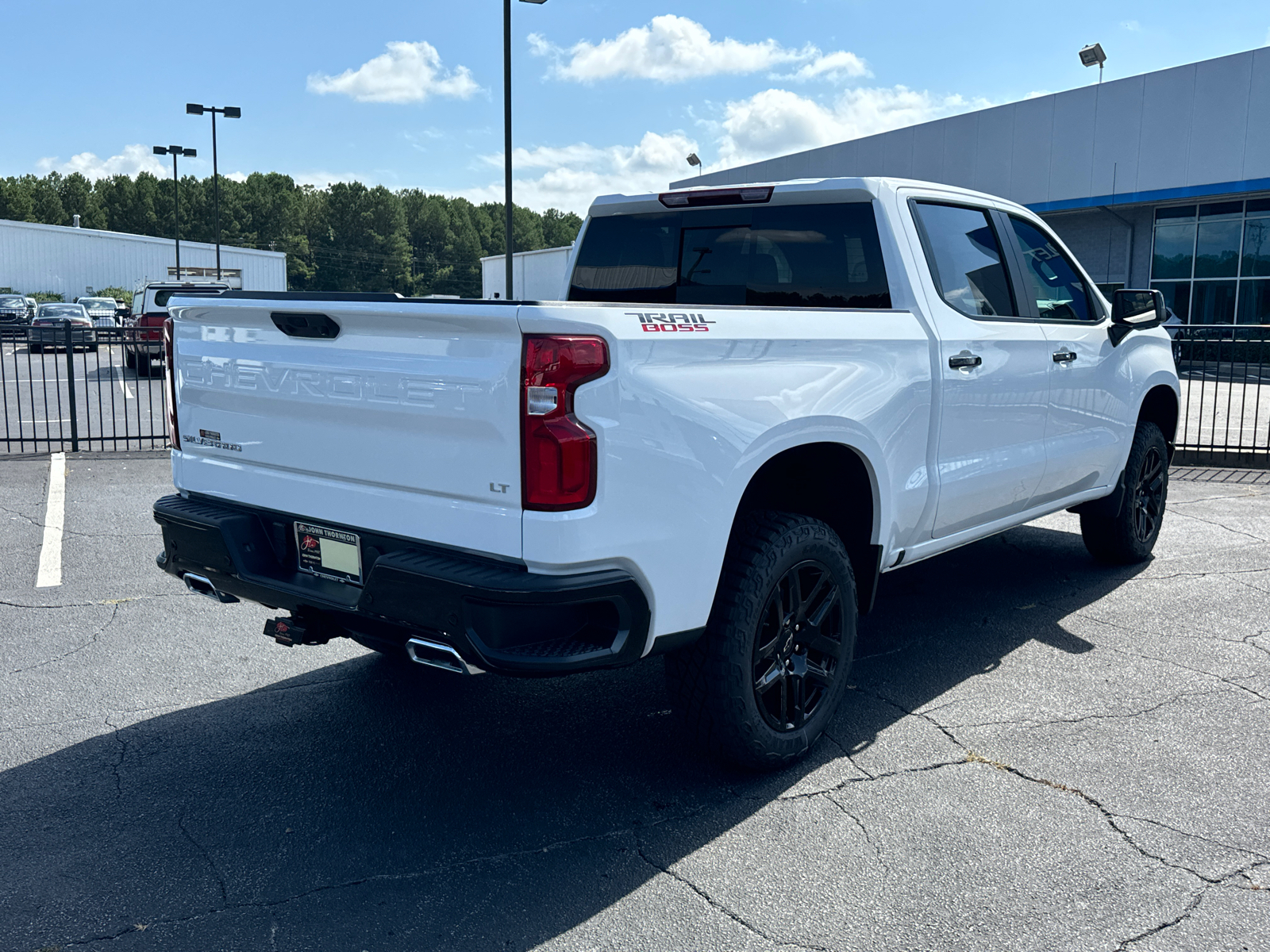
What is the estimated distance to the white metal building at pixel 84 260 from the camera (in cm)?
7806

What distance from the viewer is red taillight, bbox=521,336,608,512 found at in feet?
9.37

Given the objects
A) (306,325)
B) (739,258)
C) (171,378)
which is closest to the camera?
(306,325)

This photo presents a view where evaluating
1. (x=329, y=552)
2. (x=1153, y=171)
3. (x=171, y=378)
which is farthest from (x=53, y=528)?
(x=1153, y=171)

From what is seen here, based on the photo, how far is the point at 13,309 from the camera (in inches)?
1773

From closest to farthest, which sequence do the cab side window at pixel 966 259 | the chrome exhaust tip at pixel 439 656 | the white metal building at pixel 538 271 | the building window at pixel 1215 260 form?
1. the chrome exhaust tip at pixel 439 656
2. the cab side window at pixel 966 259
3. the building window at pixel 1215 260
4. the white metal building at pixel 538 271

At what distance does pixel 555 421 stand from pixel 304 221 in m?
150

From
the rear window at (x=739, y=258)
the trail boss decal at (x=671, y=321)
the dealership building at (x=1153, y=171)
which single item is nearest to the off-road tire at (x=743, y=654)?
the trail boss decal at (x=671, y=321)

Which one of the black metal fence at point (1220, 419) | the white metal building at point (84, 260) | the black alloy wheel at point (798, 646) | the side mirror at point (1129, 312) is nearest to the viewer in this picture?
the black alloy wheel at point (798, 646)

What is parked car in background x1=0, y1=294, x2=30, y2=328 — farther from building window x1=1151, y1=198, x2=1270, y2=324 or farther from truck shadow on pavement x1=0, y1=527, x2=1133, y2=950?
truck shadow on pavement x1=0, y1=527, x2=1133, y2=950

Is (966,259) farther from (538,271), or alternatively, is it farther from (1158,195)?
(538,271)

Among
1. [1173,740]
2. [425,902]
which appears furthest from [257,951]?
[1173,740]

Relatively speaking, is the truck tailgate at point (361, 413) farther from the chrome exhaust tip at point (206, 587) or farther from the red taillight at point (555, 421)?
the chrome exhaust tip at point (206, 587)

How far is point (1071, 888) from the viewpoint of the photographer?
9.97 ft

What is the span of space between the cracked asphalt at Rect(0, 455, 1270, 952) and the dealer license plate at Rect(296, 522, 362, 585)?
774mm
